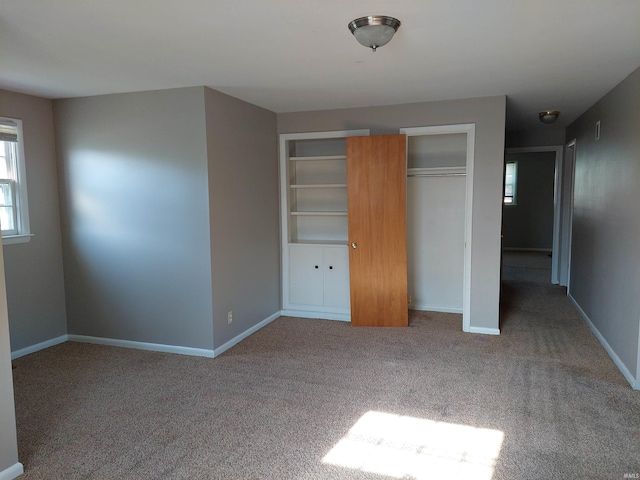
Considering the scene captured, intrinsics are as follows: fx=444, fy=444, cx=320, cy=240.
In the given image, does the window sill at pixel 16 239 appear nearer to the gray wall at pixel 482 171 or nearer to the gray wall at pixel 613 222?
the gray wall at pixel 482 171

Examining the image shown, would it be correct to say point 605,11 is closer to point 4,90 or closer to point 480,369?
point 480,369

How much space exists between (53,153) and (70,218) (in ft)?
2.07

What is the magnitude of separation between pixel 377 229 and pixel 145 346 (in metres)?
2.52

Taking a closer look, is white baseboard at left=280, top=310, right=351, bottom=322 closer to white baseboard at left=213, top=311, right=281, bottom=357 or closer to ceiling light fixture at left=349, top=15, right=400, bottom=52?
white baseboard at left=213, top=311, right=281, bottom=357

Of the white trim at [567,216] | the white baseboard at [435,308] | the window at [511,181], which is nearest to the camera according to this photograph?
the white baseboard at [435,308]

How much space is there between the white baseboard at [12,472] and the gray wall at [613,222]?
12.7ft

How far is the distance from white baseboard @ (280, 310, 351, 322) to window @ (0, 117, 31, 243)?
2.71m

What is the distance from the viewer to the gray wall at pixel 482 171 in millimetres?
4230

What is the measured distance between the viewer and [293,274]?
5.15 meters

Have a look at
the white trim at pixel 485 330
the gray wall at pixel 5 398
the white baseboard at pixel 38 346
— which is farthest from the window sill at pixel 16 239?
the white trim at pixel 485 330

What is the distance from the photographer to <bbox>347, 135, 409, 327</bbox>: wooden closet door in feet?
14.8

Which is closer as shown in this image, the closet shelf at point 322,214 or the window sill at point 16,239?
the window sill at point 16,239

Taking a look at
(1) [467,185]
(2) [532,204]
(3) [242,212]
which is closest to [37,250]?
(3) [242,212]

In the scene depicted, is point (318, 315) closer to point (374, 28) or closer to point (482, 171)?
point (482, 171)
